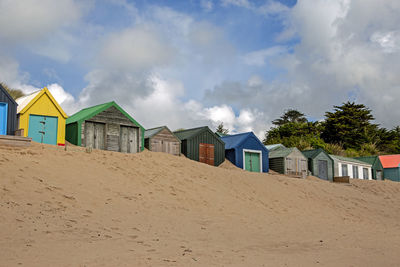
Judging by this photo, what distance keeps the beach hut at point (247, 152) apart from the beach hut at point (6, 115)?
15.0 m

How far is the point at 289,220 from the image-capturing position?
14188 millimetres

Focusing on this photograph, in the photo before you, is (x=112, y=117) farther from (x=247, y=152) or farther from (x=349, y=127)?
(x=349, y=127)

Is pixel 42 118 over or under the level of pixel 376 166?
over

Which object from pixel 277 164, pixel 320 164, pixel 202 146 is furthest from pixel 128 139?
pixel 320 164

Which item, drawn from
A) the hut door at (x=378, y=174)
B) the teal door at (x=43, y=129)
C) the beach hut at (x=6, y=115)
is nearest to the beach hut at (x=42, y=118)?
the teal door at (x=43, y=129)

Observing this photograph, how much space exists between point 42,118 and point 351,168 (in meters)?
29.0

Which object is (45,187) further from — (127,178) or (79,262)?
(79,262)

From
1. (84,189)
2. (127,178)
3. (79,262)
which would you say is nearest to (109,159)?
(127,178)

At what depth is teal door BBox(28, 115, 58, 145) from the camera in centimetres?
1888

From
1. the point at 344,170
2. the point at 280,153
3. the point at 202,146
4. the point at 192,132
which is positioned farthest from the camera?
the point at 344,170

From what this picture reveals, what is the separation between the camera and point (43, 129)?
63.0 ft

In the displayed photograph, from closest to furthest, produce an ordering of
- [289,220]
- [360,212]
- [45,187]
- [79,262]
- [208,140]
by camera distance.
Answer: [79,262] → [45,187] → [289,220] → [360,212] → [208,140]

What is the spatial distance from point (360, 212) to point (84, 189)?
12.5 meters

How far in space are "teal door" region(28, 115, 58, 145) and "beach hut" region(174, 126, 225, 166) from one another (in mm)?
8823
